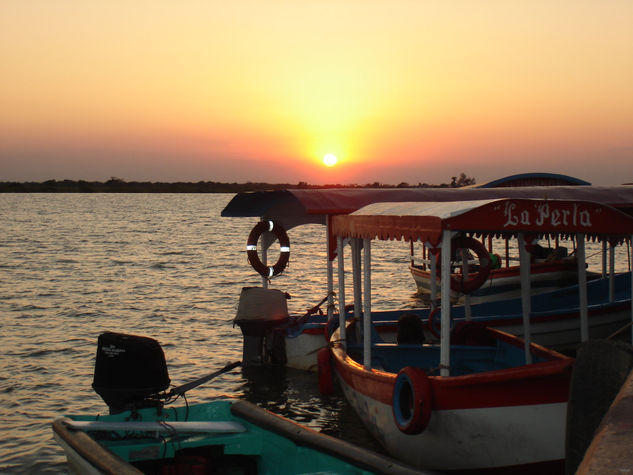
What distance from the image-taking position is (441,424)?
8039 mm

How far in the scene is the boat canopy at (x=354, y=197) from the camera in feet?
45.3

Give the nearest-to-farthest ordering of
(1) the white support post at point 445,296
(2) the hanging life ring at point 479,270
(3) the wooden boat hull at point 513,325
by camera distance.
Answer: (1) the white support post at point 445,296, (2) the hanging life ring at point 479,270, (3) the wooden boat hull at point 513,325

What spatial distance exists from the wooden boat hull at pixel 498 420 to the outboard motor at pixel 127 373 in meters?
3.07

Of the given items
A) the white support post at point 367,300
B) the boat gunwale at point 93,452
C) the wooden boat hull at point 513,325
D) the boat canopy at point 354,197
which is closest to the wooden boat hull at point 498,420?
the white support post at point 367,300

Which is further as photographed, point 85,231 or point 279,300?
point 85,231

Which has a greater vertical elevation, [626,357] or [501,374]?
[626,357]

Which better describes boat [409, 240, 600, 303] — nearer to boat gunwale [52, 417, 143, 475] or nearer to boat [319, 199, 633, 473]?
boat [319, 199, 633, 473]

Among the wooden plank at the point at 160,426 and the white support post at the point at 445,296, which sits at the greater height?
the white support post at the point at 445,296

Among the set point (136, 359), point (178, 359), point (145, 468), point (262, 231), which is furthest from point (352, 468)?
point (178, 359)

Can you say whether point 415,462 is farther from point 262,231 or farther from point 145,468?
point 262,231

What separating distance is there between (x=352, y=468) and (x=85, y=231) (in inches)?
3033

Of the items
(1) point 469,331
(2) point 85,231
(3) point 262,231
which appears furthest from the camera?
(2) point 85,231

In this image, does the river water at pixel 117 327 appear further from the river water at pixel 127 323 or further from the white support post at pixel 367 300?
the white support post at pixel 367 300

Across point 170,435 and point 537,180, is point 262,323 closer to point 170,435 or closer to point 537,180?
point 170,435
